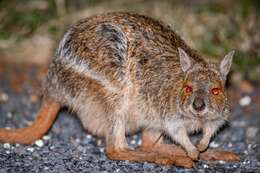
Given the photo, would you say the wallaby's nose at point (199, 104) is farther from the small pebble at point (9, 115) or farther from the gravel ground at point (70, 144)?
the small pebble at point (9, 115)

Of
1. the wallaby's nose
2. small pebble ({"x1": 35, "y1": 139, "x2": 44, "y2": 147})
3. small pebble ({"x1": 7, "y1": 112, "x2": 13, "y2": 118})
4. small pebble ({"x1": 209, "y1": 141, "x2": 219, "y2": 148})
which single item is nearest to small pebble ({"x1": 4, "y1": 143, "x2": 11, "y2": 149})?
small pebble ({"x1": 35, "y1": 139, "x2": 44, "y2": 147})

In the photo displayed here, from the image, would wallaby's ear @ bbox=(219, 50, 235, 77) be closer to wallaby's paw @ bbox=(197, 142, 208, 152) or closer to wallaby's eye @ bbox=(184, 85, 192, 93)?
wallaby's eye @ bbox=(184, 85, 192, 93)

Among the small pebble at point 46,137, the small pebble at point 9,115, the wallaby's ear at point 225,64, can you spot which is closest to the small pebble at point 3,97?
the small pebble at point 9,115

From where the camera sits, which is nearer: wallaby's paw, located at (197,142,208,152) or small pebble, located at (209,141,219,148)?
wallaby's paw, located at (197,142,208,152)

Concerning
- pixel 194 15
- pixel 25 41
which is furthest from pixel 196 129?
pixel 25 41

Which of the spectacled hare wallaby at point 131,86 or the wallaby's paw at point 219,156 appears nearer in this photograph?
the spectacled hare wallaby at point 131,86

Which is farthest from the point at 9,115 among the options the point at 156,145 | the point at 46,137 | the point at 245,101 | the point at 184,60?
the point at 245,101

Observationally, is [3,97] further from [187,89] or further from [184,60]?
[187,89]
